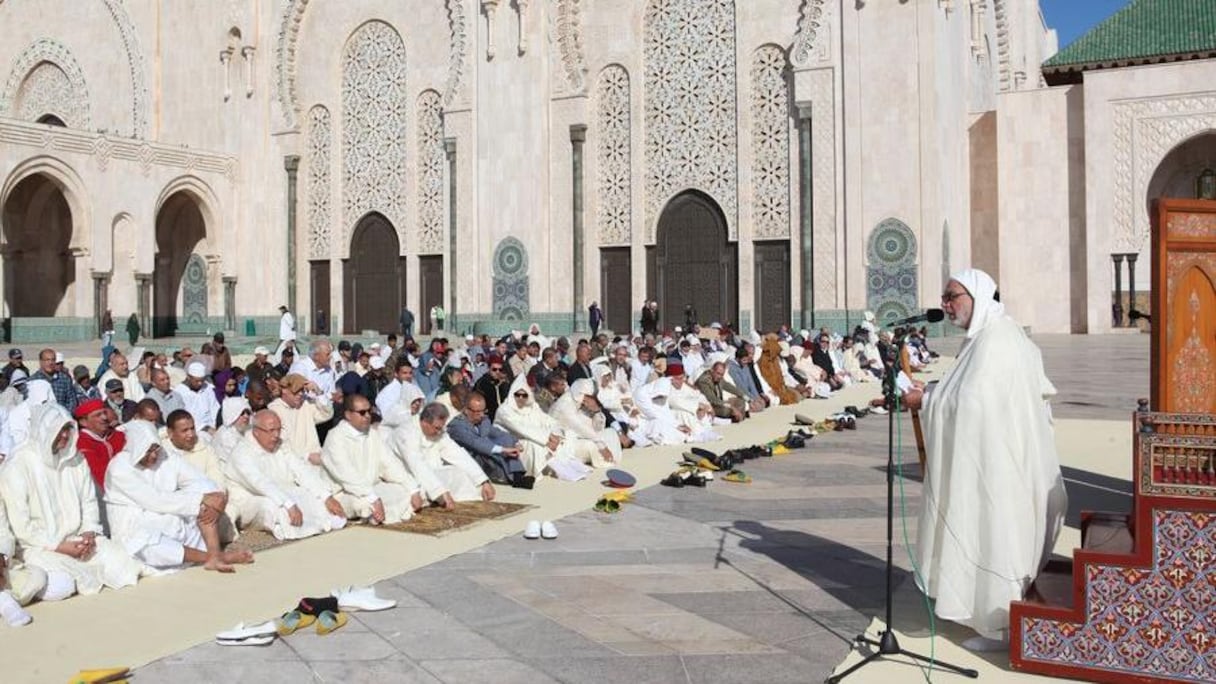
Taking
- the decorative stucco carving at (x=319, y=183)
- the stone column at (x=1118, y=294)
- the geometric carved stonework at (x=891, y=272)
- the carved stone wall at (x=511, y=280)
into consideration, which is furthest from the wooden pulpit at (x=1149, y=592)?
the decorative stucco carving at (x=319, y=183)

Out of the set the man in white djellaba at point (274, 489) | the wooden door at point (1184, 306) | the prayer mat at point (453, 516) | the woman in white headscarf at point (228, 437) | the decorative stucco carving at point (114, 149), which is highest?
the decorative stucco carving at point (114, 149)

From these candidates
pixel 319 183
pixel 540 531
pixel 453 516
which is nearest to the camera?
pixel 540 531

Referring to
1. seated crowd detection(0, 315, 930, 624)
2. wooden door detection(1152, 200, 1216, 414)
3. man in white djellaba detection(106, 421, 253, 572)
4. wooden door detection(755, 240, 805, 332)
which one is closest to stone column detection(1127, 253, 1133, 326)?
wooden door detection(755, 240, 805, 332)

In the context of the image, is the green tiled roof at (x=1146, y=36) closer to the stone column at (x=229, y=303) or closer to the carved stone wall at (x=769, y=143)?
the carved stone wall at (x=769, y=143)

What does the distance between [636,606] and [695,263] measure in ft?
Answer: 45.1

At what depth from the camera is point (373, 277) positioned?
65.6ft

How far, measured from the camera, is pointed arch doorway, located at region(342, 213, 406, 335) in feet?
64.6

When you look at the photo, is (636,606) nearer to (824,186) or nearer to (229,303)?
(824,186)

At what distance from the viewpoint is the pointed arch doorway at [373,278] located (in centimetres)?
1970

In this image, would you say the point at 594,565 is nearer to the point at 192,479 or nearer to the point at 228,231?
the point at 192,479

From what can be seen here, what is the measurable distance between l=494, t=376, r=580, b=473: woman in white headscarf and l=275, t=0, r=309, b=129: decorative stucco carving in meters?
15.4

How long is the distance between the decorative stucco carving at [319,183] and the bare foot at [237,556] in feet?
54.5

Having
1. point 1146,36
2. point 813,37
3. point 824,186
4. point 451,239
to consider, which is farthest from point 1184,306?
point 1146,36

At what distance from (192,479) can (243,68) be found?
17.9 meters
